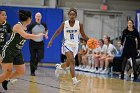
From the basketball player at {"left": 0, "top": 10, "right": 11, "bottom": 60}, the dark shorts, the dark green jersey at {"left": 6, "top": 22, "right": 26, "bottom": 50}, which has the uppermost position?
the basketball player at {"left": 0, "top": 10, "right": 11, "bottom": 60}

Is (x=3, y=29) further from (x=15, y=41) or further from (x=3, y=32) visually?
(x=15, y=41)

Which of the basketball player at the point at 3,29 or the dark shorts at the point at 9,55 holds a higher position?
the basketball player at the point at 3,29

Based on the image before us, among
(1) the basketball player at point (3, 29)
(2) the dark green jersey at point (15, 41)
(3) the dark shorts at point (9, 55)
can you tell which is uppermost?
(1) the basketball player at point (3, 29)

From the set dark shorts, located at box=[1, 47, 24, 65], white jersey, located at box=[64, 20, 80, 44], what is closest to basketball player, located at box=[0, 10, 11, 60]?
dark shorts, located at box=[1, 47, 24, 65]

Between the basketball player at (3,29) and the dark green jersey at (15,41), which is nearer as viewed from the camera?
the dark green jersey at (15,41)

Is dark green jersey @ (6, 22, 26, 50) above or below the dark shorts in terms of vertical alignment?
above

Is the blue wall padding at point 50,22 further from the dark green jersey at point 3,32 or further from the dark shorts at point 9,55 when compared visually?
the dark shorts at point 9,55

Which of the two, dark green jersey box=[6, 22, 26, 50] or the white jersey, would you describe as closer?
dark green jersey box=[6, 22, 26, 50]

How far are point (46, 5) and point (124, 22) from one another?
4.90 metres

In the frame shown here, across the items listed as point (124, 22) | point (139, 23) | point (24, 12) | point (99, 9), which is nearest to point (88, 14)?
point (99, 9)

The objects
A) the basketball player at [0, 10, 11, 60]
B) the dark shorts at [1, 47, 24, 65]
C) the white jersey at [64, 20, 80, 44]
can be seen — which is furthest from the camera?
the white jersey at [64, 20, 80, 44]

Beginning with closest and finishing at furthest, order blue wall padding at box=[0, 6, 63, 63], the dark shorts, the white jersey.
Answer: the dark shorts
the white jersey
blue wall padding at box=[0, 6, 63, 63]

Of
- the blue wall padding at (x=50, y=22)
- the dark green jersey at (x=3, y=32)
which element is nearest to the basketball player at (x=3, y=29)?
the dark green jersey at (x=3, y=32)

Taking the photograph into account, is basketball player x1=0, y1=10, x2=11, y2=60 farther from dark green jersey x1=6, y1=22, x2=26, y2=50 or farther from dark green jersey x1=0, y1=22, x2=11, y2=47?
dark green jersey x1=6, y1=22, x2=26, y2=50
